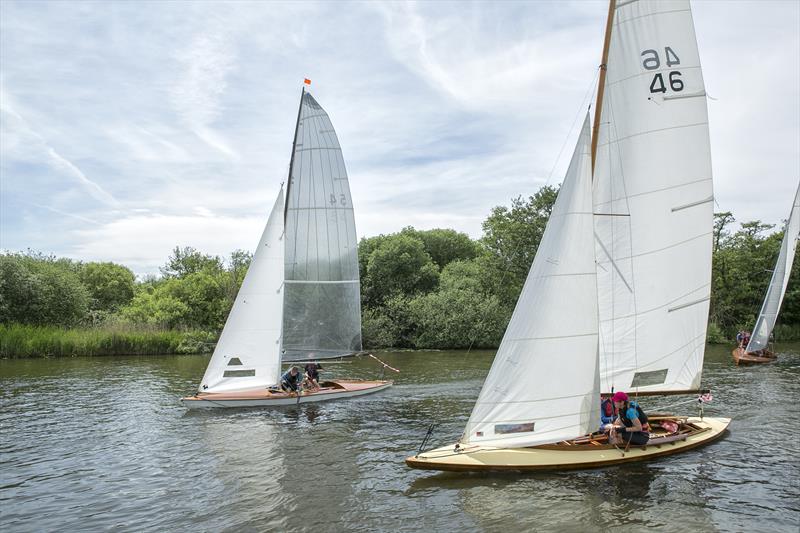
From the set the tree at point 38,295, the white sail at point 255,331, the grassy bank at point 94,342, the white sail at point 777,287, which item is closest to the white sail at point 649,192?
the white sail at point 255,331

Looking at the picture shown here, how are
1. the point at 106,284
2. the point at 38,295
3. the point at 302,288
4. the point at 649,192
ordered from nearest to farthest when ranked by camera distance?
the point at 649,192 → the point at 302,288 → the point at 38,295 → the point at 106,284

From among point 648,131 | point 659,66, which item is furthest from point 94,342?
point 659,66

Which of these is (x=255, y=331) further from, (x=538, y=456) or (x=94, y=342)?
(x=94, y=342)

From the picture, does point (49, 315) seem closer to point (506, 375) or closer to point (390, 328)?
A: point (390, 328)

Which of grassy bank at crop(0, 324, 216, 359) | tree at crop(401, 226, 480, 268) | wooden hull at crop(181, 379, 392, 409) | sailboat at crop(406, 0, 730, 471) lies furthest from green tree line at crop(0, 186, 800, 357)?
sailboat at crop(406, 0, 730, 471)

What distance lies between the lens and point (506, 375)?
12086 mm

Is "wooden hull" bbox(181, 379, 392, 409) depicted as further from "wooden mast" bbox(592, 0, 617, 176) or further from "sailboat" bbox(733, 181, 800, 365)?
"sailboat" bbox(733, 181, 800, 365)

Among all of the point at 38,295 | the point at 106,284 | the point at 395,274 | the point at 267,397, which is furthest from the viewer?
the point at 106,284

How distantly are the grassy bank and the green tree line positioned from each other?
71mm

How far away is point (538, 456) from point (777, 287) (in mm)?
29810

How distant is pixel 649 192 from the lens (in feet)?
44.8

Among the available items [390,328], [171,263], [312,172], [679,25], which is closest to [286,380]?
[312,172]

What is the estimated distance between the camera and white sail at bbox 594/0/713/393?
531 inches

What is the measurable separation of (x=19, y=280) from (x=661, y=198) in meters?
48.8
